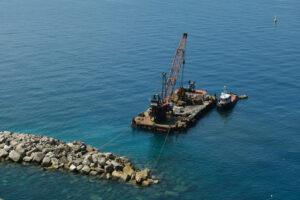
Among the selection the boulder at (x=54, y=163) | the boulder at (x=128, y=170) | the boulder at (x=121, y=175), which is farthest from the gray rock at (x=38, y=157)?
the boulder at (x=128, y=170)

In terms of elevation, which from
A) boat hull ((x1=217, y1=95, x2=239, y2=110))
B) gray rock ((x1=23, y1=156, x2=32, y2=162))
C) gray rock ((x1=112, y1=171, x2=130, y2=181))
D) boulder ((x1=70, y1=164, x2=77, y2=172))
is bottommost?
gray rock ((x1=112, y1=171, x2=130, y2=181))

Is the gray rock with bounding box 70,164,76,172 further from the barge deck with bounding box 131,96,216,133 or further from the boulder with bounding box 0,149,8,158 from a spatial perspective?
the barge deck with bounding box 131,96,216,133

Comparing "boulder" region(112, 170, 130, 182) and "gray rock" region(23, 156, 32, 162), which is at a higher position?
"gray rock" region(23, 156, 32, 162)

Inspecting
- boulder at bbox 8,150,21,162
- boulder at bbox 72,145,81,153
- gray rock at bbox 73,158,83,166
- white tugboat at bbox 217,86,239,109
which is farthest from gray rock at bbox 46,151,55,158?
white tugboat at bbox 217,86,239,109

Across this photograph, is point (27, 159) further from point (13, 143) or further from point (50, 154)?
point (13, 143)

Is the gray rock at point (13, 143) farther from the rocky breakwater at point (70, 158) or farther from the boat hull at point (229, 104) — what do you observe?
the boat hull at point (229, 104)

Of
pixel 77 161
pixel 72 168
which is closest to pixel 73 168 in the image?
pixel 72 168
